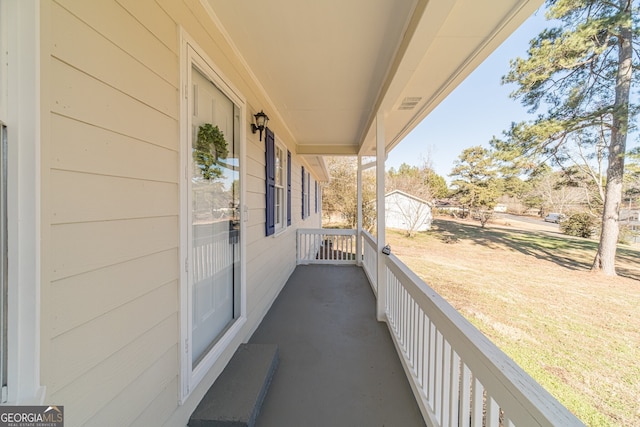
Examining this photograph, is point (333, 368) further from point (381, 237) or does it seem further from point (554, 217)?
point (554, 217)

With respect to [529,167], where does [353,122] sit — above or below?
above

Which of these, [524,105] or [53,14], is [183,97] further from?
[524,105]

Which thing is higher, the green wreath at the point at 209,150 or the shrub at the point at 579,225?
the green wreath at the point at 209,150

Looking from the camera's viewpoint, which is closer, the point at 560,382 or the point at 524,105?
the point at 560,382

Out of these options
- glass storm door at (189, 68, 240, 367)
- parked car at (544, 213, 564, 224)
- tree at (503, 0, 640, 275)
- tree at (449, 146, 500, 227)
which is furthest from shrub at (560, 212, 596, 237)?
tree at (449, 146, 500, 227)

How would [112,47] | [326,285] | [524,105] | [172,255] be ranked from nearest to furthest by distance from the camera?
[112,47] < [172,255] < [524,105] < [326,285]

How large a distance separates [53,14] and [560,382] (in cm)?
286

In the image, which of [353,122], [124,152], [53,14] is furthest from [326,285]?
[53,14]

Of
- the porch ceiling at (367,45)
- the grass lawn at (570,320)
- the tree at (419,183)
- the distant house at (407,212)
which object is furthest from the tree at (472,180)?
the porch ceiling at (367,45)

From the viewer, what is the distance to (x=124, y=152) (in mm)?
1094

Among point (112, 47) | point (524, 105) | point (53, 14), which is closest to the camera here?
point (53, 14)

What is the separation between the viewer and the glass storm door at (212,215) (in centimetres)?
173

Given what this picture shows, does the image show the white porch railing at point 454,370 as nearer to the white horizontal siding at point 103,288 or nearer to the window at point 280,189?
the white horizontal siding at point 103,288

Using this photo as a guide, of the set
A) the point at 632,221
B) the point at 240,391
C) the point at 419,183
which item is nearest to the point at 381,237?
the point at 632,221
